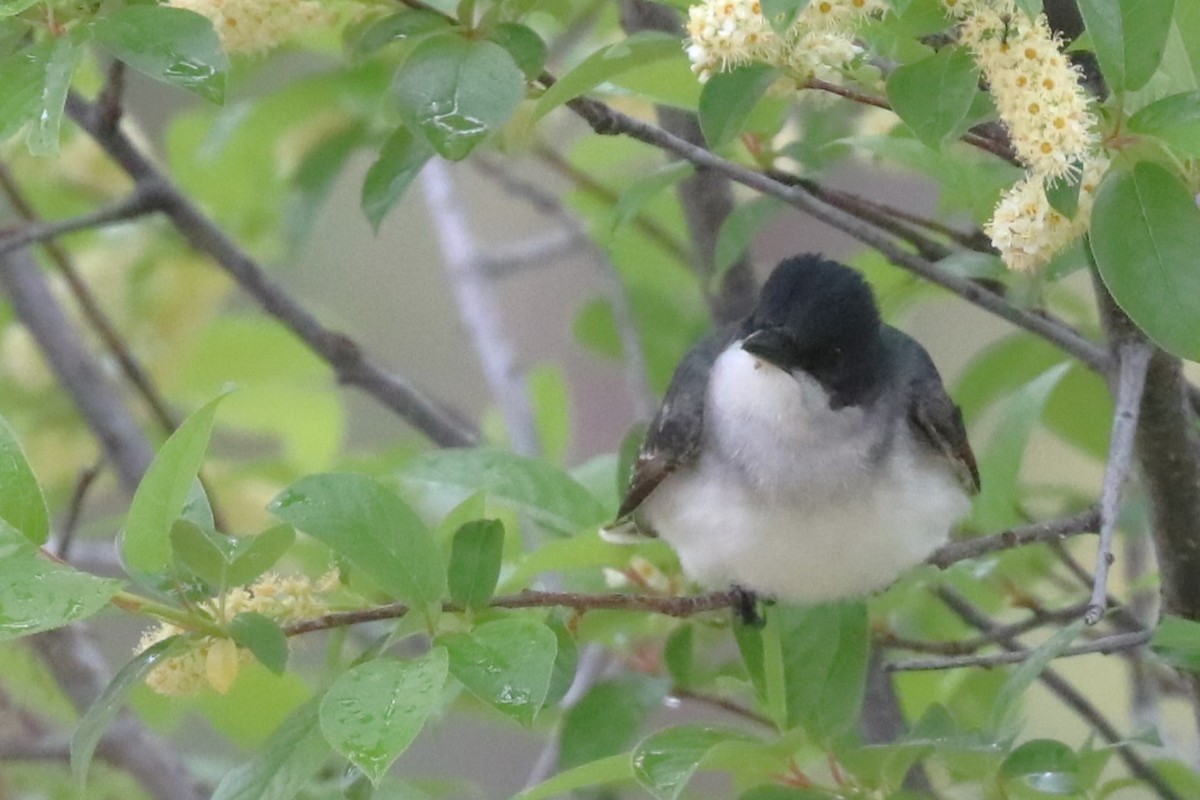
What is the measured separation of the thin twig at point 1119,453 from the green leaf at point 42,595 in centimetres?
65

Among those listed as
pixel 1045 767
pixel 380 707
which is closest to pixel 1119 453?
pixel 1045 767

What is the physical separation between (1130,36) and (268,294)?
1.07 meters

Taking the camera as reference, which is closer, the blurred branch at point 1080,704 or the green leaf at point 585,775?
the green leaf at point 585,775

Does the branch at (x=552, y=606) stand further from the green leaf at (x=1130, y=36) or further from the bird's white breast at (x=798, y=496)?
the green leaf at (x=1130, y=36)

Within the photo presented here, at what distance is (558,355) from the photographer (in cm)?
486

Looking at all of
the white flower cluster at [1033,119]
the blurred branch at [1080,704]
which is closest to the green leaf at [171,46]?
the white flower cluster at [1033,119]

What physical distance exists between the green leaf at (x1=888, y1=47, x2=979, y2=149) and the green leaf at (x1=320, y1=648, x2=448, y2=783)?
46cm

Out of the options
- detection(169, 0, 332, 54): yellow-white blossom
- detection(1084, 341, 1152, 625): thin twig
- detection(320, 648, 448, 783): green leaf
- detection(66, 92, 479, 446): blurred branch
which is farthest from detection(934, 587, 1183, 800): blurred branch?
detection(169, 0, 332, 54): yellow-white blossom

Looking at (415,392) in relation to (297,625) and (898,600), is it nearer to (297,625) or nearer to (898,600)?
(898,600)

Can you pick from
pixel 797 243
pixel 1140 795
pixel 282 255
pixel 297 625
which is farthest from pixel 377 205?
pixel 797 243

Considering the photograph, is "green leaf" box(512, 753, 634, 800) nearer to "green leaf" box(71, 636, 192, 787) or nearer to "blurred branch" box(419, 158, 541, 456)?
"green leaf" box(71, 636, 192, 787)

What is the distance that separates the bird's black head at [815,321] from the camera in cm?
149

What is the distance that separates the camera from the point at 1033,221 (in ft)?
3.20

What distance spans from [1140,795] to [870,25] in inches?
53.0
